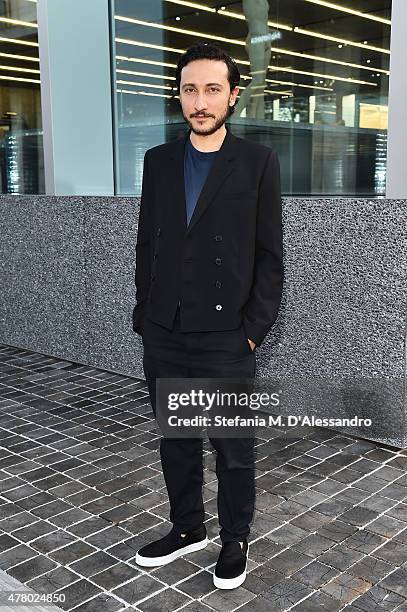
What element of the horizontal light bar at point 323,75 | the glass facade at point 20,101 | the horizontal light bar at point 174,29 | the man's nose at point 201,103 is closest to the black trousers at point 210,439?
the man's nose at point 201,103

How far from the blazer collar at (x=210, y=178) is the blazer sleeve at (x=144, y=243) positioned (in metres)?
0.16

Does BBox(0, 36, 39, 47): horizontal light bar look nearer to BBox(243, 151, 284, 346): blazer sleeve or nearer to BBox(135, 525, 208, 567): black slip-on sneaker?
BBox(243, 151, 284, 346): blazer sleeve

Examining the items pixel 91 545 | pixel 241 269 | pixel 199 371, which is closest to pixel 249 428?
pixel 199 371

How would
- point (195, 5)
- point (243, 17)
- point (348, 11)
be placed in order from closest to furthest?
point (348, 11)
point (243, 17)
point (195, 5)

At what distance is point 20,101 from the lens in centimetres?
734

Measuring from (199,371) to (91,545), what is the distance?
109 centimetres

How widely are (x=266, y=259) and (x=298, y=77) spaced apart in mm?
3081

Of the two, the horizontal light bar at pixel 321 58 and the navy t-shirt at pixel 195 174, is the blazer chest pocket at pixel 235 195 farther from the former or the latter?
the horizontal light bar at pixel 321 58

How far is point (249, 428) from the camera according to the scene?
2.89m

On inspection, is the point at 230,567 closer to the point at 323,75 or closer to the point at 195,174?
the point at 195,174

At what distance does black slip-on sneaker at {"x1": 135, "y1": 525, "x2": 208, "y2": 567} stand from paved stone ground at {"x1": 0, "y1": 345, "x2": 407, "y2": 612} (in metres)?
0.03

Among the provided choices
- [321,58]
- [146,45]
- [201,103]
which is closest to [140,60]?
[146,45]

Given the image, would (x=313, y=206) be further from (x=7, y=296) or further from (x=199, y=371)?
(x=7, y=296)

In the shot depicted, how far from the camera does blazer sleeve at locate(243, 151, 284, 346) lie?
2656mm
